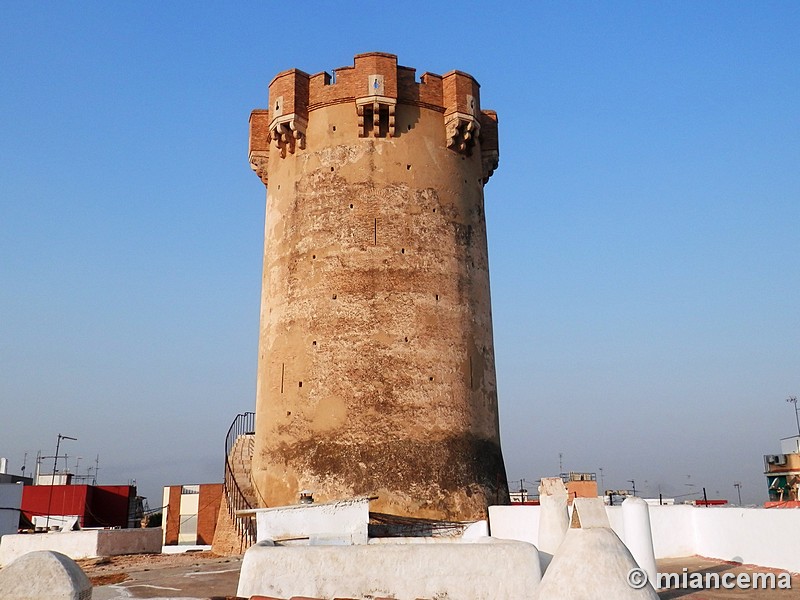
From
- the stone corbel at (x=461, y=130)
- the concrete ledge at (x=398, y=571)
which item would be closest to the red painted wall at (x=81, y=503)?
the stone corbel at (x=461, y=130)

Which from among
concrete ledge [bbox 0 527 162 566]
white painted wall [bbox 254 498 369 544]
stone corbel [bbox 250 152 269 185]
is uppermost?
stone corbel [bbox 250 152 269 185]

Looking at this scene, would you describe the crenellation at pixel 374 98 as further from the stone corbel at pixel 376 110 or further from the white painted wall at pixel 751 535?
the white painted wall at pixel 751 535

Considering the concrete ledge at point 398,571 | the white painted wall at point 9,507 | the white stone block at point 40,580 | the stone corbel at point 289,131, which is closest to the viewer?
the white stone block at point 40,580

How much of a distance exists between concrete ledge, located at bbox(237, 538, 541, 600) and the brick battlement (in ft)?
34.6

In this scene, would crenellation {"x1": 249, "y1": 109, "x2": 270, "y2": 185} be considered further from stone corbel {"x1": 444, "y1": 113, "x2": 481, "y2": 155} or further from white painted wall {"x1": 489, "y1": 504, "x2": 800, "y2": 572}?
white painted wall {"x1": 489, "y1": 504, "x2": 800, "y2": 572}

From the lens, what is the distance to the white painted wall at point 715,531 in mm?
9875

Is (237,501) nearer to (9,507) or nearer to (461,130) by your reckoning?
(461,130)

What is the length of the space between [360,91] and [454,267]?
13.9 feet

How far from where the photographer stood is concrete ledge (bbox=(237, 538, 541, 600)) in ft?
22.8

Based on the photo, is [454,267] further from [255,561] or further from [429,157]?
[255,561]

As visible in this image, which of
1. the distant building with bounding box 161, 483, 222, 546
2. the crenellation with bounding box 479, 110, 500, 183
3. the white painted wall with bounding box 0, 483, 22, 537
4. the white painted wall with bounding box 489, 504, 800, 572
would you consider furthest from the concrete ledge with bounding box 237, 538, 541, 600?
the white painted wall with bounding box 0, 483, 22, 537

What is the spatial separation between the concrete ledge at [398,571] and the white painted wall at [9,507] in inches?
871

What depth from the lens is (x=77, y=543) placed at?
56.2 feet

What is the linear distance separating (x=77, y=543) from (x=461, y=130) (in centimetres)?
1277
